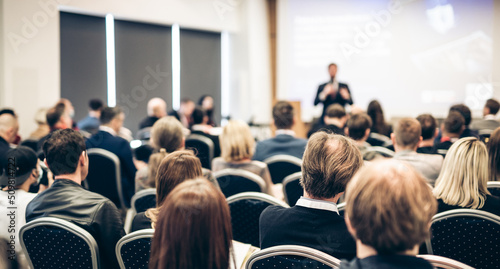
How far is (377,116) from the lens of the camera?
5.54 metres

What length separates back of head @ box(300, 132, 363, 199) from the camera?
1823 mm

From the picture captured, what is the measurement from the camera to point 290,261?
1.42 meters

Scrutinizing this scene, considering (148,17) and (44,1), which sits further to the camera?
(148,17)

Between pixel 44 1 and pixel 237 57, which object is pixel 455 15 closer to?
pixel 237 57

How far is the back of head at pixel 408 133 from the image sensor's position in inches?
129

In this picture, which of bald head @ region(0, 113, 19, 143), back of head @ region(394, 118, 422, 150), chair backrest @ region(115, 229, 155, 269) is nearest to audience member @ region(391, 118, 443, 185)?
back of head @ region(394, 118, 422, 150)

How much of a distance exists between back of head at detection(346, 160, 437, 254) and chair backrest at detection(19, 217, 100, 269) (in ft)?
3.65

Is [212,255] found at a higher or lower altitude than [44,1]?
lower

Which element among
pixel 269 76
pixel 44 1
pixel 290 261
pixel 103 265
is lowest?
pixel 103 265

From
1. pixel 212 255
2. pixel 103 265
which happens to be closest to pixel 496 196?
pixel 212 255

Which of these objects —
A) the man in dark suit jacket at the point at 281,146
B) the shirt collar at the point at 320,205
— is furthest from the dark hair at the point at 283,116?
the shirt collar at the point at 320,205

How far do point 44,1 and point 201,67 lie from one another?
3.68 meters

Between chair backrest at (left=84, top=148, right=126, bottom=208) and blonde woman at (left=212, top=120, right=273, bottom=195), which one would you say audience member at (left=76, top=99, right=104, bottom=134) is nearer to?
chair backrest at (left=84, top=148, right=126, bottom=208)

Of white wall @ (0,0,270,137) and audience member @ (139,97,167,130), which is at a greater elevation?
white wall @ (0,0,270,137)
